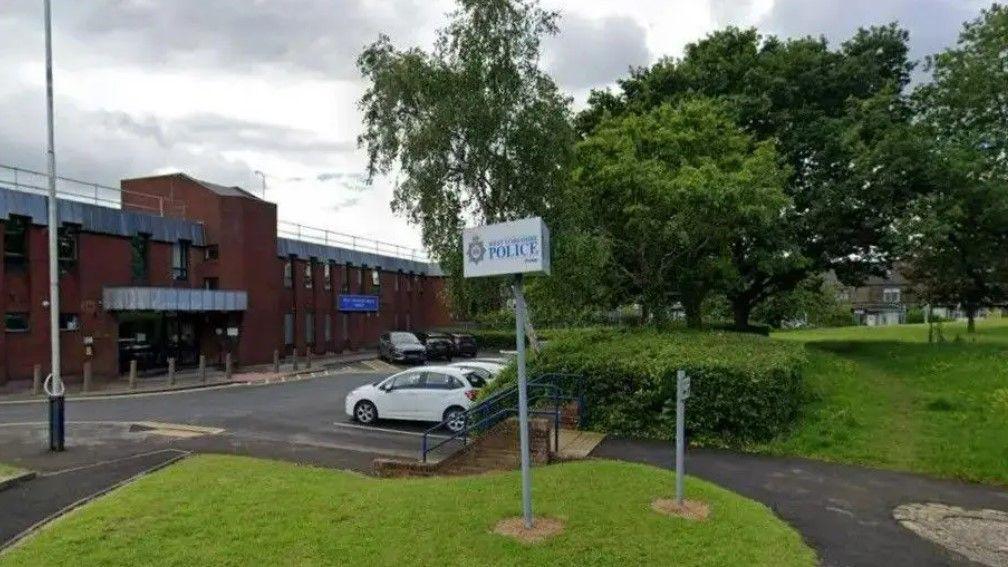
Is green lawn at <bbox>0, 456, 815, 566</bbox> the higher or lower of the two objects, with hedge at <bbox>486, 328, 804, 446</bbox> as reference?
lower

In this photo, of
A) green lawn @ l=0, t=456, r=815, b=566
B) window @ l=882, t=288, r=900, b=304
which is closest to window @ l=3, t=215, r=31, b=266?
green lawn @ l=0, t=456, r=815, b=566

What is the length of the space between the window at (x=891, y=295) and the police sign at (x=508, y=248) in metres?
95.6

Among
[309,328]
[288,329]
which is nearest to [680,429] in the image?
[288,329]

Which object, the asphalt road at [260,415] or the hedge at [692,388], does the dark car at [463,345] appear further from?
the hedge at [692,388]

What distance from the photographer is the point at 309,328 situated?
39938 mm

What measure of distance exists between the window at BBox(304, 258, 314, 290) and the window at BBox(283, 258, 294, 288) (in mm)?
1265

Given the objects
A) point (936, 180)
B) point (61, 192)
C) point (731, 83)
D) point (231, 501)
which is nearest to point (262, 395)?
point (61, 192)

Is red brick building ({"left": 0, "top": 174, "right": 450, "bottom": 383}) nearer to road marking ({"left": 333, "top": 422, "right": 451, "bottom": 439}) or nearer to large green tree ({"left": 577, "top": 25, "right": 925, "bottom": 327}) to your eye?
road marking ({"left": 333, "top": 422, "right": 451, "bottom": 439})

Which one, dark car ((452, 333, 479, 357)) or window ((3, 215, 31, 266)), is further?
dark car ((452, 333, 479, 357))

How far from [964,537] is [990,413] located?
8409 millimetres

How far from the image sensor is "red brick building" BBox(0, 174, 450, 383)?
2481cm

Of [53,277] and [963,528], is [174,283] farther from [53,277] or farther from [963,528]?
[963,528]

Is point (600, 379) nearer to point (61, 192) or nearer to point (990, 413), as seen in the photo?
point (990, 413)

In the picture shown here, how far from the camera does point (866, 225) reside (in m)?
26.3
